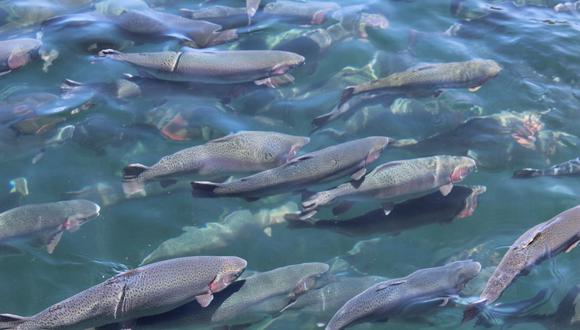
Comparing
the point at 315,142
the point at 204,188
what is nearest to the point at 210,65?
the point at 315,142

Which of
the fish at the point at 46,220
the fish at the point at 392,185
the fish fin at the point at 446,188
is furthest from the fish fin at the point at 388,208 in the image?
the fish at the point at 46,220

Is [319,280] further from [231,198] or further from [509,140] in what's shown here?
[509,140]

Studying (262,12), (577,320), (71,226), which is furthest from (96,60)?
(577,320)

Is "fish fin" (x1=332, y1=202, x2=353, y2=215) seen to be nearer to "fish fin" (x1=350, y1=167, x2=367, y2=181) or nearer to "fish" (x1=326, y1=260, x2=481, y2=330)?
"fish fin" (x1=350, y1=167, x2=367, y2=181)

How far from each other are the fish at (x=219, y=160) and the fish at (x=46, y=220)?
0.42 m

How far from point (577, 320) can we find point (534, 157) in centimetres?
201

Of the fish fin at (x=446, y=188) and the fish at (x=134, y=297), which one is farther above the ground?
the fish fin at (x=446, y=188)

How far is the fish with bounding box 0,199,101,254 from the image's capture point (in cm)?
528

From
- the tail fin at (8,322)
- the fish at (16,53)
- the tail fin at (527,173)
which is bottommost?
the tail fin at (8,322)

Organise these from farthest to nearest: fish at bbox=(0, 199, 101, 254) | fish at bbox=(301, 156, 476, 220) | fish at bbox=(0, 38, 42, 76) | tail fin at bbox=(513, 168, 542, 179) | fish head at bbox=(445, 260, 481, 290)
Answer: fish at bbox=(0, 38, 42, 76), tail fin at bbox=(513, 168, 542, 179), fish at bbox=(301, 156, 476, 220), fish at bbox=(0, 199, 101, 254), fish head at bbox=(445, 260, 481, 290)

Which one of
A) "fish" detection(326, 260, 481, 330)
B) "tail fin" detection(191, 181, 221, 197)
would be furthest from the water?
"tail fin" detection(191, 181, 221, 197)

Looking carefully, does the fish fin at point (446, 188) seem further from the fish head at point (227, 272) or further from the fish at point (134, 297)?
the fish at point (134, 297)

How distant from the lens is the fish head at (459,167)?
5.84 metres

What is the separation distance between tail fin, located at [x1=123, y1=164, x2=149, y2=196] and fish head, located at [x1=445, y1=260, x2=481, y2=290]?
2.61m
